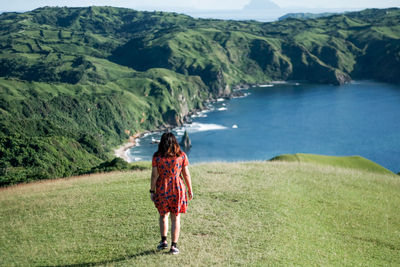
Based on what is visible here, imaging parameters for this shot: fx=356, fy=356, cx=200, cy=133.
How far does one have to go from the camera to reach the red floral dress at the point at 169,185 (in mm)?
11633

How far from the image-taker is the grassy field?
12797 millimetres

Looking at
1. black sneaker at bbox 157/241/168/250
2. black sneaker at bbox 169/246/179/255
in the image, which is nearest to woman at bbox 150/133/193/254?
black sneaker at bbox 169/246/179/255

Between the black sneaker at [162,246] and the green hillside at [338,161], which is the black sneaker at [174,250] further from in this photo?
the green hillside at [338,161]

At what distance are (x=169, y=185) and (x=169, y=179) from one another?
202mm

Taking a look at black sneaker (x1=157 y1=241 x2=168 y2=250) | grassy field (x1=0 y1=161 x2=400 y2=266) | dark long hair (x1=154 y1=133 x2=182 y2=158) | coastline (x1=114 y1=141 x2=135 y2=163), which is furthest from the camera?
coastline (x1=114 y1=141 x2=135 y2=163)

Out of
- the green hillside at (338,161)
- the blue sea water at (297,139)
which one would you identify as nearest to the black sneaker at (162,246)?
the green hillside at (338,161)

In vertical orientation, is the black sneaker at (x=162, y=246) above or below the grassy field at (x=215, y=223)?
above

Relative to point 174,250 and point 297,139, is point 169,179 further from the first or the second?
point 297,139

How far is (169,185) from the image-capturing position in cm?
1174

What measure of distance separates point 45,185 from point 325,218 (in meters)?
17.7

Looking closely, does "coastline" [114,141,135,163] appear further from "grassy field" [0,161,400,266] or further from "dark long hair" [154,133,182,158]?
"dark long hair" [154,133,182,158]

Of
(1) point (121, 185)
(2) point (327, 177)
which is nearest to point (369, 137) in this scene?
(2) point (327, 177)

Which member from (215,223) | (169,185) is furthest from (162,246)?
(215,223)

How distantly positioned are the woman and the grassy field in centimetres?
172
